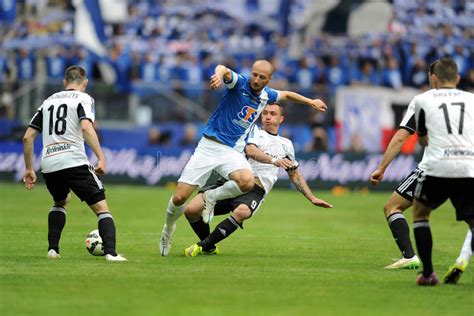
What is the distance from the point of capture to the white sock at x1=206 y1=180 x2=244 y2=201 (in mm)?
12031

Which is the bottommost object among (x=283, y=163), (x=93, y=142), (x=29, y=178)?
(x=29, y=178)

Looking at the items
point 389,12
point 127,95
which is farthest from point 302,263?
point 389,12

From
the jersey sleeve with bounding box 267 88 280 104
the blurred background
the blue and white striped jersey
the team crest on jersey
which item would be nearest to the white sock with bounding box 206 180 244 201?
the blue and white striped jersey

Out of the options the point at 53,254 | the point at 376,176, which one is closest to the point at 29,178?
the point at 53,254

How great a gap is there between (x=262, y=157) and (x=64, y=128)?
8.75 feet

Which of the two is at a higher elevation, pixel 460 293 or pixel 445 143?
pixel 445 143

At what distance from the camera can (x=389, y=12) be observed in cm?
3662

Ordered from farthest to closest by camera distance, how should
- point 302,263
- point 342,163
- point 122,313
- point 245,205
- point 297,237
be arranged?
point 342,163, point 297,237, point 245,205, point 302,263, point 122,313

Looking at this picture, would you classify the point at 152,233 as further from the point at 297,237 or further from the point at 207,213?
the point at 207,213

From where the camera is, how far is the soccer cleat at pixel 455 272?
986 centimetres

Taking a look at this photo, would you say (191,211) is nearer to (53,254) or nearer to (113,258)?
(113,258)

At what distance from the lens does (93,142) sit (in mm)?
11078

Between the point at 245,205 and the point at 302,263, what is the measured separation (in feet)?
4.41

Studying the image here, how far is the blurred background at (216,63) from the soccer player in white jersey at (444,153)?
791 inches
